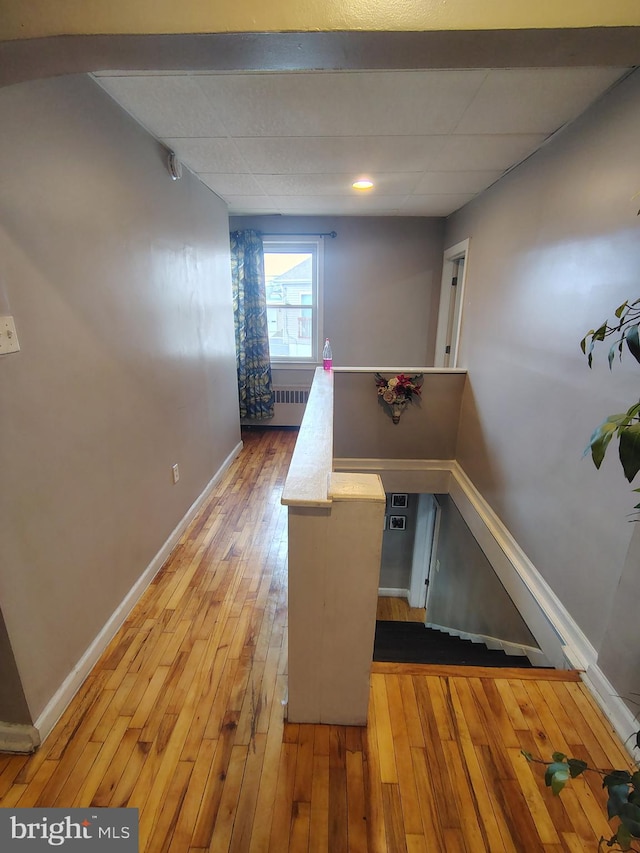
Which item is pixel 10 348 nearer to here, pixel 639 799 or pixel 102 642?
pixel 102 642

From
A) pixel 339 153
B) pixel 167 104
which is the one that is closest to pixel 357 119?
pixel 339 153

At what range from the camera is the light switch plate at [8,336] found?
1.14m

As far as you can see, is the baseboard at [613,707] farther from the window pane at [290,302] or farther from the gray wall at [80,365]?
the window pane at [290,302]

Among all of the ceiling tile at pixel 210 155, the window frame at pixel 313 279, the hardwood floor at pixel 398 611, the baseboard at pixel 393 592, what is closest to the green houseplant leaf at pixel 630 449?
the ceiling tile at pixel 210 155

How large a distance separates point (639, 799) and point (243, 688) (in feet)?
4.18

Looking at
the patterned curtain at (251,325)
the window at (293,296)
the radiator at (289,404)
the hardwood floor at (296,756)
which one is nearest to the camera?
the hardwood floor at (296,756)

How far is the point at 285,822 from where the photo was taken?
1.12 meters

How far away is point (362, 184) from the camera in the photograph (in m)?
2.93

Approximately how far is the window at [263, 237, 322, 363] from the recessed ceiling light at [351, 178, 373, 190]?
131cm

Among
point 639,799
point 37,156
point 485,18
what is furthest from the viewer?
point 37,156

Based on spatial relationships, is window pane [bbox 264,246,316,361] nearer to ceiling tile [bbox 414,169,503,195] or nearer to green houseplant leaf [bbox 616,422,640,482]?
ceiling tile [bbox 414,169,503,195]

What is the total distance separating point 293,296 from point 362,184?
1771mm

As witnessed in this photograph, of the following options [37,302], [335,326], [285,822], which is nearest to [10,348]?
[37,302]

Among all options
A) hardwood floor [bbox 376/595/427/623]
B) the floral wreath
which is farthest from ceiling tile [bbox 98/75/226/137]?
hardwood floor [bbox 376/595/427/623]
